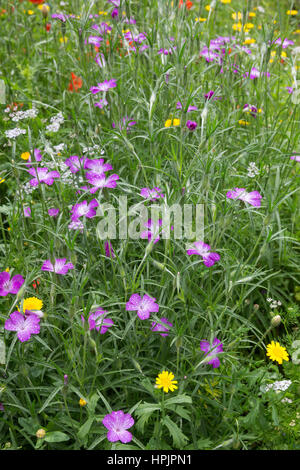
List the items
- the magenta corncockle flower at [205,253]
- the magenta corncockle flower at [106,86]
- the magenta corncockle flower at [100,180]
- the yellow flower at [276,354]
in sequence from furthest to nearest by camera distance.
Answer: the magenta corncockle flower at [106,86], the magenta corncockle flower at [100,180], the yellow flower at [276,354], the magenta corncockle flower at [205,253]

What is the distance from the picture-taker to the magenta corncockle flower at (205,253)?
1487mm

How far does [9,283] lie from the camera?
155cm

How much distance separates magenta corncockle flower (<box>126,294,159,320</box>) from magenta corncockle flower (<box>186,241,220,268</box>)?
0.19 metres

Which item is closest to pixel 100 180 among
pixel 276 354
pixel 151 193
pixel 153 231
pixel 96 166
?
pixel 96 166

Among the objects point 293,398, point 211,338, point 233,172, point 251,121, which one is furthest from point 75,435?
point 251,121

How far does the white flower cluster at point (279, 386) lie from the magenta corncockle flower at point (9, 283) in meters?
0.85

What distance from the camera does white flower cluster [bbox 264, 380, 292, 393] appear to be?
60.7 inches

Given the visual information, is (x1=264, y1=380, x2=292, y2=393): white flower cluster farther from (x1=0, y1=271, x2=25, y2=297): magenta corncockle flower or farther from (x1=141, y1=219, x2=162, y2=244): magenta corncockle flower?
(x1=0, y1=271, x2=25, y2=297): magenta corncockle flower

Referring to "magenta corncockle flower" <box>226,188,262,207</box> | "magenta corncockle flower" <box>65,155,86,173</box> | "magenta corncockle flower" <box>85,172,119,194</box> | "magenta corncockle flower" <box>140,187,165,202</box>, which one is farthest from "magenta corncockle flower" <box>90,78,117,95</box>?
"magenta corncockle flower" <box>226,188,262,207</box>

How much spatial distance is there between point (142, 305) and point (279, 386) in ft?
1.66

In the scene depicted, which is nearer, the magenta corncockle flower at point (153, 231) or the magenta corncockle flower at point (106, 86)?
the magenta corncockle flower at point (153, 231)

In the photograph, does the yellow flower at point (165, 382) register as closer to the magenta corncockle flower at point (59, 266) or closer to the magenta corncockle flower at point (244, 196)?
the magenta corncockle flower at point (59, 266)

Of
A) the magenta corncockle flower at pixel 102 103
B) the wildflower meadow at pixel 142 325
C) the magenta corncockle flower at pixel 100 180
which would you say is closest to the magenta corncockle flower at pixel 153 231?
the wildflower meadow at pixel 142 325

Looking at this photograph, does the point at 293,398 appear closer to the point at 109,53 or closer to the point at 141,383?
the point at 141,383
